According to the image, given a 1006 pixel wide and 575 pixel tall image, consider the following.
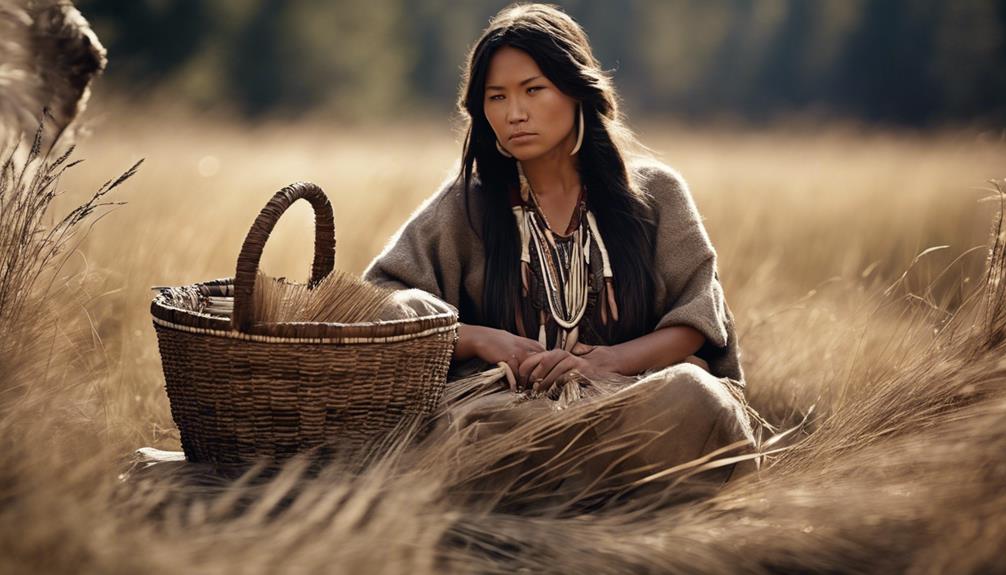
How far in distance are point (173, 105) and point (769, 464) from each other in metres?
6.37

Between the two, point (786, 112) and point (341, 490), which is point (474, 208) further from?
point (786, 112)

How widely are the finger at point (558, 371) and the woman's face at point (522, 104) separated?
22.8 inches

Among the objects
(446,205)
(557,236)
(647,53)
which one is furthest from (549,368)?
(647,53)

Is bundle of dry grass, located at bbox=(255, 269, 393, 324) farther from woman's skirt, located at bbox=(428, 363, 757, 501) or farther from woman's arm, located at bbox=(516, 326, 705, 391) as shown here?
woman's arm, located at bbox=(516, 326, 705, 391)

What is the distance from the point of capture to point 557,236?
9.63 feet

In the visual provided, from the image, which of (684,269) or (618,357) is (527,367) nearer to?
(618,357)

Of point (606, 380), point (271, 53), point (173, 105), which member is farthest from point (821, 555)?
point (271, 53)

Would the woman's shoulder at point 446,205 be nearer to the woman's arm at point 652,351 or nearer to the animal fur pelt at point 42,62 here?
the woman's arm at point 652,351

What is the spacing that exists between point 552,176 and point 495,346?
1.91 feet

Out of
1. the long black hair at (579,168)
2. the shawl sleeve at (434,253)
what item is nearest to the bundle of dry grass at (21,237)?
the shawl sleeve at (434,253)

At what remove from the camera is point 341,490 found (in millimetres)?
1934

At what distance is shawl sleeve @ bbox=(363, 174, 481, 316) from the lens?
2.84m

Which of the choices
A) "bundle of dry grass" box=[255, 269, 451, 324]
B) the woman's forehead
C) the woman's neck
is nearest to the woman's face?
the woman's forehead

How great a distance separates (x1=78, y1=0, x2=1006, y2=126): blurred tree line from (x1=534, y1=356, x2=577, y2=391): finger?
22.2m
